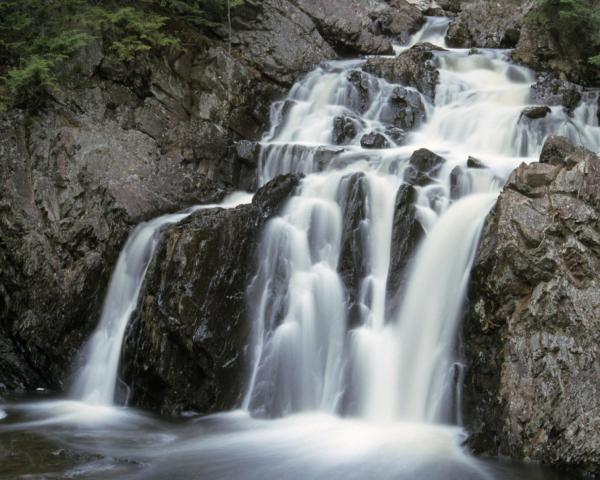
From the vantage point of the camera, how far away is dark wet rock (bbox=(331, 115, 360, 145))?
14188 mm

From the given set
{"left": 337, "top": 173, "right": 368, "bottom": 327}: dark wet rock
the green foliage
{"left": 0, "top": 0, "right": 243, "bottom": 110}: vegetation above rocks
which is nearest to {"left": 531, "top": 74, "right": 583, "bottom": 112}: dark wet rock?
the green foliage

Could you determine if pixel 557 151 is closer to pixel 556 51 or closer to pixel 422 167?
pixel 422 167

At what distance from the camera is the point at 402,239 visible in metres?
9.59

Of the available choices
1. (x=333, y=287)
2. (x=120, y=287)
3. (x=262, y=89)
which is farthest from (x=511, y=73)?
(x=120, y=287)

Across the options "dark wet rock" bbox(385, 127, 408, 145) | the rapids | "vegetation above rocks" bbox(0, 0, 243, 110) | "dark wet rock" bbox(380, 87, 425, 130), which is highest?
"vegetation above rocks" bbox(0, 0, 243, 110)

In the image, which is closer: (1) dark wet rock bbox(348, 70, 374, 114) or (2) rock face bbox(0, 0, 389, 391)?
(2) rock face bbox(0, 0, 389, 391)

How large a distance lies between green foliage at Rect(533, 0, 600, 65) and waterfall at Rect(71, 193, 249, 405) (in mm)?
11045

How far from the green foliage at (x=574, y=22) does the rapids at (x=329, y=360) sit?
3.68m

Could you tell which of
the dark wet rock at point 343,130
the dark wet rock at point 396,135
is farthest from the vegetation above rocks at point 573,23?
the dark wet rock at point 343,130

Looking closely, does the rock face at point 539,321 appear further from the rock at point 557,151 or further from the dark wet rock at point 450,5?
the dark wet rock at point 450,5

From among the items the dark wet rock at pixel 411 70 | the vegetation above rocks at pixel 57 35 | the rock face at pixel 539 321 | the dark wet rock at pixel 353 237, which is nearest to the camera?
the rock face at pixel 539 321

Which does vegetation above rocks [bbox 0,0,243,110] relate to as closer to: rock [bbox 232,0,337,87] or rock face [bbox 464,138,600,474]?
rock [bbox 232,0,337,87]

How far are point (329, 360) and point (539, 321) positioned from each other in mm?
3170

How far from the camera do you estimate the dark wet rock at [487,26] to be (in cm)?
1792
